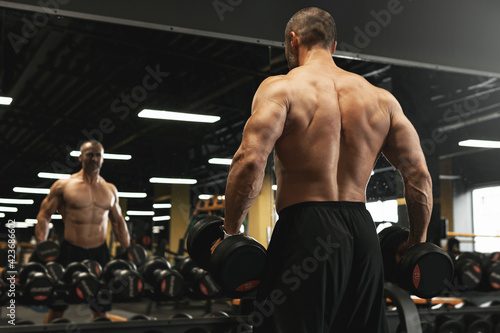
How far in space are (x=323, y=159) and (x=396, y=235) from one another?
24.9 inches

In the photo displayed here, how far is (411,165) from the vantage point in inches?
83.6

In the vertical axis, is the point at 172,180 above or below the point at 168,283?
above

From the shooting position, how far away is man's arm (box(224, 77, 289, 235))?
1.80 m

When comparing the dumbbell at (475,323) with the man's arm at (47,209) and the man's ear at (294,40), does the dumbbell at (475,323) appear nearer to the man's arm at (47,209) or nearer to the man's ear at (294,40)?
the man's ear at (294,40)

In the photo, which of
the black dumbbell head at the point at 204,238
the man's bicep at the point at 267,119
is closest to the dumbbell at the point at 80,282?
the black dumbbell head at the point at 204,238

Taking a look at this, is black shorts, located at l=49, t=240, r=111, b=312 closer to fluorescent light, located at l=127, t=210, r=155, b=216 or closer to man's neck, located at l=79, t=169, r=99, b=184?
fluorescent light, located at l=127, t=210, r=155, b=216

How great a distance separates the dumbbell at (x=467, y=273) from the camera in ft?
12.6

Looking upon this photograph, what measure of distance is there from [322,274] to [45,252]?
2.07 m

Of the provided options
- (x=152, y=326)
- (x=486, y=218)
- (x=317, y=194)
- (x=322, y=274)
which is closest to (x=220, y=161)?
(x=152, y=326)

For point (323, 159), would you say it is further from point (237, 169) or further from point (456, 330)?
point (456, 330)

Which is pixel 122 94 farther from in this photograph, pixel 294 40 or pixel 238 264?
pixel 238 264

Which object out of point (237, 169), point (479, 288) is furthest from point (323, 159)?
point (479, 288)

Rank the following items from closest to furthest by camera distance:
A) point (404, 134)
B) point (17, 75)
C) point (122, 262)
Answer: point (404, 134) < point (17, 75) < point (122, 262)

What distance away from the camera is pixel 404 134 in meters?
2.09
